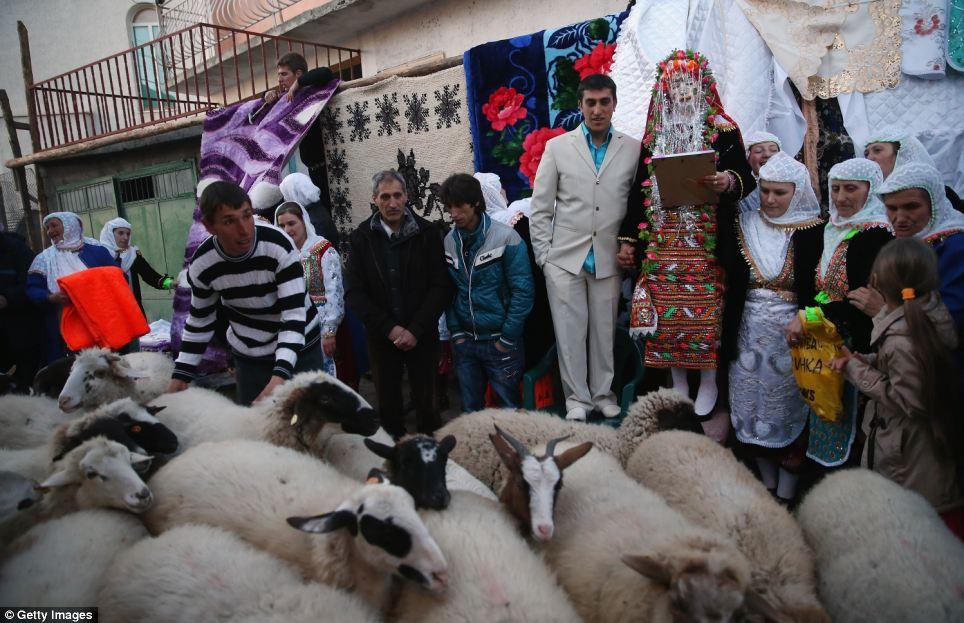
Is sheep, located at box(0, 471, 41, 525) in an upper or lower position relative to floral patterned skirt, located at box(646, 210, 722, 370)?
lower

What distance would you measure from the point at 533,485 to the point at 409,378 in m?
1.91

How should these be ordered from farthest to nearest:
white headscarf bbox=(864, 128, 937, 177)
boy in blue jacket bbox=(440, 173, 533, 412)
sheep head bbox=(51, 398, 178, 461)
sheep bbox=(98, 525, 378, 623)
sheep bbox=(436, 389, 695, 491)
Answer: boy in blue jacket bbox=(440, 173, 533, 412) < white headscarf bbox=(864, 128, 937, 177) < sheep bbox=(436, 389, 695, 491) < sheep head bbox=(51, 398, 178, 461) < sheep bbox=(98, 525, 378, 623)

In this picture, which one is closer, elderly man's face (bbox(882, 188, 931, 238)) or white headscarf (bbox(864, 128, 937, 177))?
elderly man's face (bbox(882, 188, 931, 238))

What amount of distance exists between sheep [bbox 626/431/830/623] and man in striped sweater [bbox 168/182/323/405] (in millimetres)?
1849

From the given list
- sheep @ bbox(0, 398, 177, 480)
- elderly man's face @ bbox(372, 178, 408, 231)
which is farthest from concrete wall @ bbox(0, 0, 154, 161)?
sheep @ bbox(0, 398, 177, 480)

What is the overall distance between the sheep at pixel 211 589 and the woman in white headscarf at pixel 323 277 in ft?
9.10

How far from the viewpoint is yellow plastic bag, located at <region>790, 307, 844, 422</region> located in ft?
9.09

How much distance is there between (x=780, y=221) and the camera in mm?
3330

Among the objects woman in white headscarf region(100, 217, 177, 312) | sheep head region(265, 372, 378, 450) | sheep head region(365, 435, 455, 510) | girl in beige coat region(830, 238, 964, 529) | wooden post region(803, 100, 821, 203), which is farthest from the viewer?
woman in white headscarf region(100, 217, 177, 312)

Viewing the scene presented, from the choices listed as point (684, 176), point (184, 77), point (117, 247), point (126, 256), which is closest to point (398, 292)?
point (684, 176)

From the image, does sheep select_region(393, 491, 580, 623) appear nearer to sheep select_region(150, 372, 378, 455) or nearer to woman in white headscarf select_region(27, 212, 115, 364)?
sheep select_region(150, 372, 378, 455)

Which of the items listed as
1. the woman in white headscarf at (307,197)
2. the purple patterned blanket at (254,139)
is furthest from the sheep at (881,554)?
the purple patterned blanket at (254,139)

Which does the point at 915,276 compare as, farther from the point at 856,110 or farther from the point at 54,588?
the point at 54,588

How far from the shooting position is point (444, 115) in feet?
19.3
